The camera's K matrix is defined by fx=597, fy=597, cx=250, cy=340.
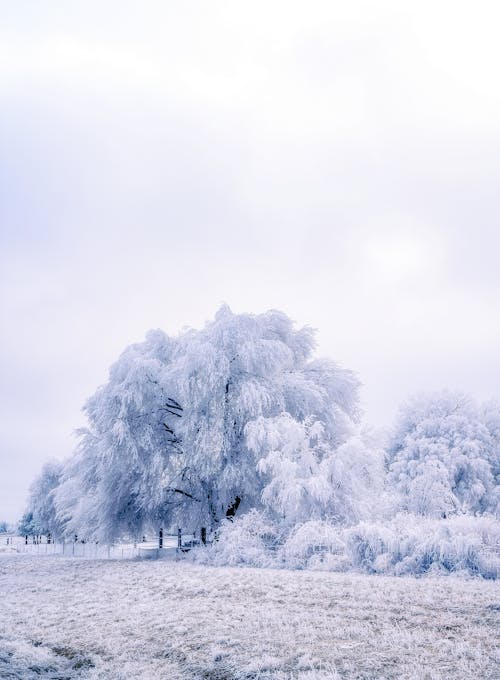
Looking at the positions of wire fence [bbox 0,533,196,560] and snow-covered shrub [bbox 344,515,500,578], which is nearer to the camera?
snow-covered shrub [bbox 344,515,500,578]

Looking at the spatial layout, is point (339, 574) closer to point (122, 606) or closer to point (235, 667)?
point (122, 606)

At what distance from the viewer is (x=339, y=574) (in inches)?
595

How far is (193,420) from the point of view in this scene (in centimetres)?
2472

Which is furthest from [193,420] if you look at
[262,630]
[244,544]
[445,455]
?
[445,455]

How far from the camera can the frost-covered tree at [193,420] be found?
2439cm

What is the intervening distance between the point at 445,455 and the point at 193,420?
23033 mm

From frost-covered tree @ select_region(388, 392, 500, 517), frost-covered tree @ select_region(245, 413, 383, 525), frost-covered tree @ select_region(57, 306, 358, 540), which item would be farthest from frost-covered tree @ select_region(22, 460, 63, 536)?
frost-covered tree @ select_region(245, 413, 383, 525)

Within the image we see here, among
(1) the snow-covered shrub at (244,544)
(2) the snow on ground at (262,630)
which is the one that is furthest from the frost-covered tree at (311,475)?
(2) the snow on ground at (262,630)

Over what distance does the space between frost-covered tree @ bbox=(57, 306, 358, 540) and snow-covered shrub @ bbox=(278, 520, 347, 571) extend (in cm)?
536

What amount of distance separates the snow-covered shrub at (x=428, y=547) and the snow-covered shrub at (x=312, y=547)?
107cm

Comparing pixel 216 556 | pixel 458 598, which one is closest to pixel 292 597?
pixel 458 598

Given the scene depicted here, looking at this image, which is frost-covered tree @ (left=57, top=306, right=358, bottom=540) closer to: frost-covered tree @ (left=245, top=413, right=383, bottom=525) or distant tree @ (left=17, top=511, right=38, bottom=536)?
frost-covered tree @ (left=245, top=413, right=383, bottom=525)

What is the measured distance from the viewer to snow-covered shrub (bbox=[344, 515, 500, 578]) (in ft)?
46.0

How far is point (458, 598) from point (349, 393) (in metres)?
16.9
